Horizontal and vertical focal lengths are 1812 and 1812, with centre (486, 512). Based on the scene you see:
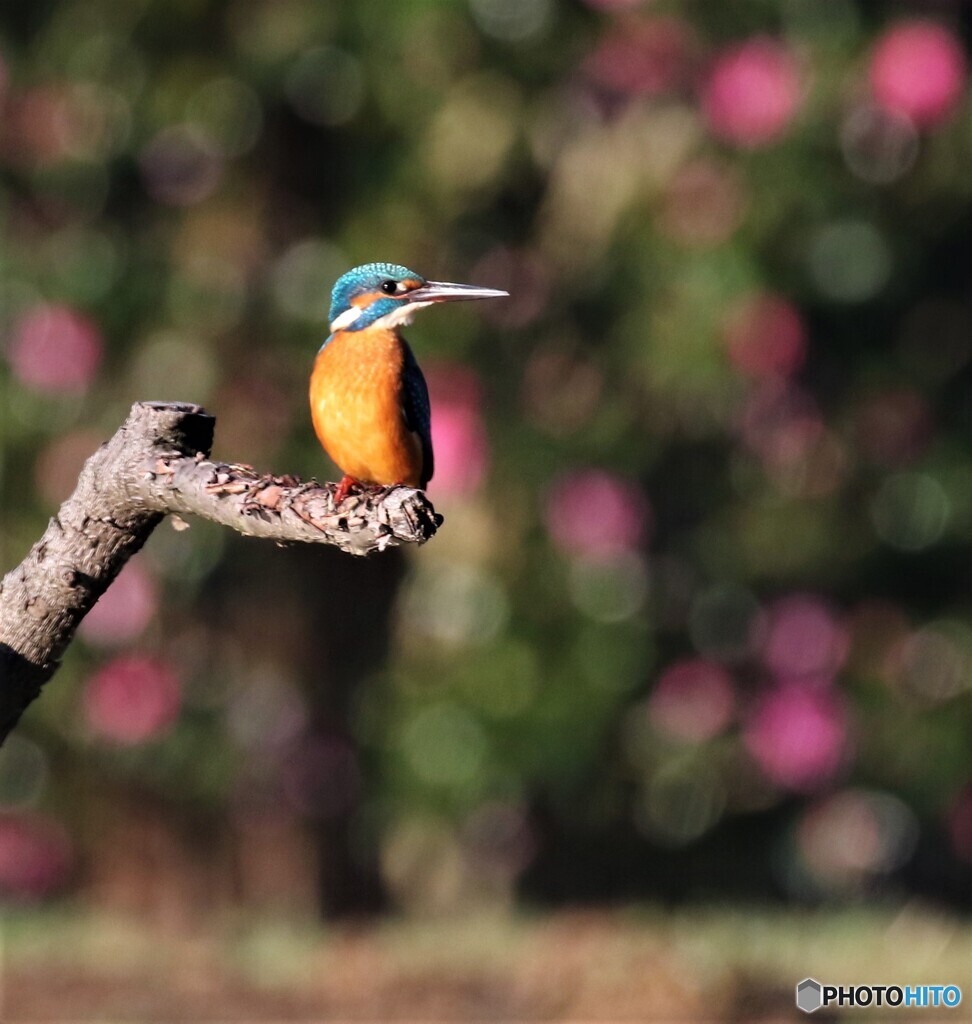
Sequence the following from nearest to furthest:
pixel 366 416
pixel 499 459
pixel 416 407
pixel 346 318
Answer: pixel 366 416, pixel 416 407, pixel 346 318, pixel 499 459

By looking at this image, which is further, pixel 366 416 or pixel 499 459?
pixel 499 459

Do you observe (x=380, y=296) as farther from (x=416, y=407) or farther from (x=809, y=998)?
(x=809, y=998)

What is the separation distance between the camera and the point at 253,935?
6.38m

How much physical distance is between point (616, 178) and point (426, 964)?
266 centimetres

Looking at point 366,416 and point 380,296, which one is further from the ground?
point 380,296

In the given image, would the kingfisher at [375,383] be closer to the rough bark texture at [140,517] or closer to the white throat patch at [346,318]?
the white throat patch at [346,318]

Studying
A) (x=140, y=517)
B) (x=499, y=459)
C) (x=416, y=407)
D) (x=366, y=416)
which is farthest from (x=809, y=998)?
(x=140, y=517)

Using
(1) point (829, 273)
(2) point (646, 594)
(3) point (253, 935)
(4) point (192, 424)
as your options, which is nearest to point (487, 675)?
(2) point (646, 594)

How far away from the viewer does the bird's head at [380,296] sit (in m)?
2.92

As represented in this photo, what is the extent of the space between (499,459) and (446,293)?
304cm

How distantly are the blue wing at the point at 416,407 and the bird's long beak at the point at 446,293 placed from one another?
11cm

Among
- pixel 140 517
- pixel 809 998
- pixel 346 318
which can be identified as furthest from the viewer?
pixel 809 998

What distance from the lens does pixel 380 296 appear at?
2971 mm

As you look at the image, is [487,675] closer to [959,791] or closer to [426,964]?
[426,964]
